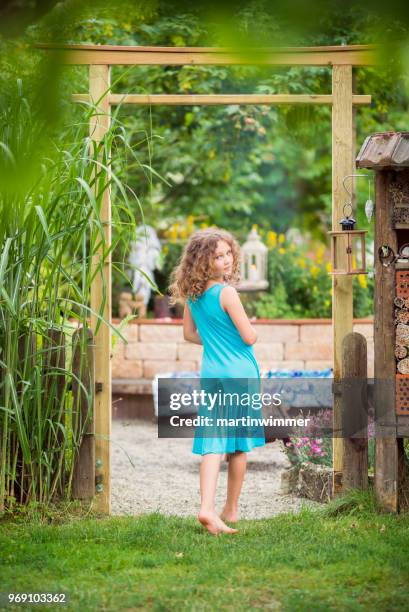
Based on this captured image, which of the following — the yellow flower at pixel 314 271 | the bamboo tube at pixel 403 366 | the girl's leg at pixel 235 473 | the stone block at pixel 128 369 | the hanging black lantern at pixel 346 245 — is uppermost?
the yellow flower at pixel 314 271

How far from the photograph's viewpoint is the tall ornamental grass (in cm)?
401

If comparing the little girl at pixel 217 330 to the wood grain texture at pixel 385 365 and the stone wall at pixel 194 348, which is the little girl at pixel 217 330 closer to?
the wood grain texture at pixel 385 365

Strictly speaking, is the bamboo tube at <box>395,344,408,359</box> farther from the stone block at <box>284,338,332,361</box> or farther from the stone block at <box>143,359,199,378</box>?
the stone block at <box>143,359,199,378</box>

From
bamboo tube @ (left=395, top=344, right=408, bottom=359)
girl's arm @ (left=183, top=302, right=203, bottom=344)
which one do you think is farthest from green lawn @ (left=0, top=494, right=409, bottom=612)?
girl's arm @ (left=183, top=302, right=203, bottom=344)

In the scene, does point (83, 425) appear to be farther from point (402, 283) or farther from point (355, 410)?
point (402, 283)

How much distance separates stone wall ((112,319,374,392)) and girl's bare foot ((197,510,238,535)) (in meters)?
5.00

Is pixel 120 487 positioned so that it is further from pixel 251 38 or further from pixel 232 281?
pixel 251 38

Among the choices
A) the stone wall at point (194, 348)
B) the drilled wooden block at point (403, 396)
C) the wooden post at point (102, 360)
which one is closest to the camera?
the drilled wooden block at point (403, 396)

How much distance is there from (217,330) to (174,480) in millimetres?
2356

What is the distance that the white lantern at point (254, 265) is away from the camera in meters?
9.94

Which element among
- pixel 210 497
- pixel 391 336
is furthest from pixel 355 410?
pixel 210 497

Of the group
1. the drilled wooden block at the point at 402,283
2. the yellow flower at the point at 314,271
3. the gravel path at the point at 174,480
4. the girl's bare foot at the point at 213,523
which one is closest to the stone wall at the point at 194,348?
the gravel path at the point at 174,480

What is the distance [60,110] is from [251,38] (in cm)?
24

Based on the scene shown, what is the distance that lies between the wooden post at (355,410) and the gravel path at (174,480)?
0.64 meters
